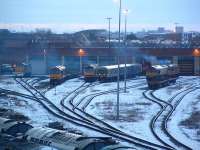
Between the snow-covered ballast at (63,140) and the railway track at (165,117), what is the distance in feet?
22.3

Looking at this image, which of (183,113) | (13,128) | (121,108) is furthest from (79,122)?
(13,128)

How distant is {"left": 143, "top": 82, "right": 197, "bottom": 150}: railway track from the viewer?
61.7 ft

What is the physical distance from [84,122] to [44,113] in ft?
14.0

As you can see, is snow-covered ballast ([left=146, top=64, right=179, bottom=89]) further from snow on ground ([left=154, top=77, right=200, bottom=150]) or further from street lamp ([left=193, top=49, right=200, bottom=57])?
street lamp ([left=193, top=49, right=200, bottom=57])

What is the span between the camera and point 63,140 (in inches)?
471

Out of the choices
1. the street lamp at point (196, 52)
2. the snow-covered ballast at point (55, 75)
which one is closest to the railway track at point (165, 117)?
the snow-covered ballast at point (55, 75)

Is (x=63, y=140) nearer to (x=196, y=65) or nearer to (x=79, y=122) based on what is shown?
(x=79, y=122)

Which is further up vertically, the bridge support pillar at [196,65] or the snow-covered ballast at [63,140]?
the snow-covered ballast at [63,140]

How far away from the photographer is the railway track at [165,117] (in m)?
18.8

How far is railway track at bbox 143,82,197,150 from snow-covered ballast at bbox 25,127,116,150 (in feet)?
22.3

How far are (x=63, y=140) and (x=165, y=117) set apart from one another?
14074 mm

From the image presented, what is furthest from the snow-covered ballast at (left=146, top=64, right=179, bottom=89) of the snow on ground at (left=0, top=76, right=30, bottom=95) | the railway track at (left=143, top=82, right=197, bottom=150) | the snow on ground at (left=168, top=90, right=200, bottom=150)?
the snow on ground at (left=0, top=76, right=30, bottom=95)

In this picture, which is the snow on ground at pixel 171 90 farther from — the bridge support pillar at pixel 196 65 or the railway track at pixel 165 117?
the bridge support pillar at pixel 196 65

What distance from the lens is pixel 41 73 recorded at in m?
57.0
